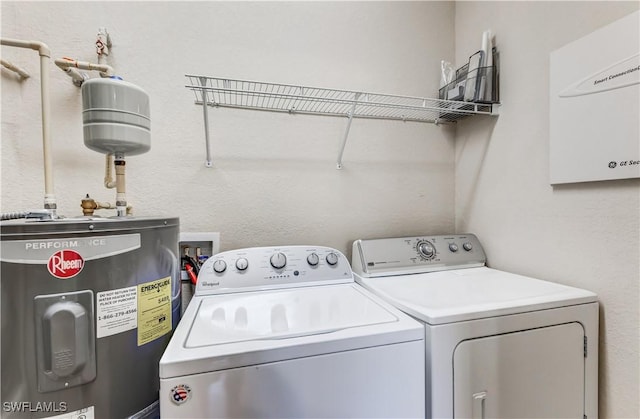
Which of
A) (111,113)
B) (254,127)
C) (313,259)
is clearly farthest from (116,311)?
(254,127)

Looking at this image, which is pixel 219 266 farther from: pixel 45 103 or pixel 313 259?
pixel 45 103

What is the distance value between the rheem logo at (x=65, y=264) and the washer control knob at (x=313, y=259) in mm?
779

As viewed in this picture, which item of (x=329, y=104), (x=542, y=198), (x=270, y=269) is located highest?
(x=329, y=104)

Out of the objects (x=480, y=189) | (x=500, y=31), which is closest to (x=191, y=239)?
(x=480, y=189)

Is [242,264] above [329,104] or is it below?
below

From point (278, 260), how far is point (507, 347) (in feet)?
2.82

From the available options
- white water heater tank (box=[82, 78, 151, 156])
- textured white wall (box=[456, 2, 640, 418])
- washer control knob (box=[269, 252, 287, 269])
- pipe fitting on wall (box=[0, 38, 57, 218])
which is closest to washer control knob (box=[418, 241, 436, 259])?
textured white wall (box=[456, 2, 640, 418])

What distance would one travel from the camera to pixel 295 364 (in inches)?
26.5

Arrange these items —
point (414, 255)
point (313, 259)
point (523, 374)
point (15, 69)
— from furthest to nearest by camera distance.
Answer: point (414, 255) < point (313, 259) < point (15, 69) < point (523, 374)

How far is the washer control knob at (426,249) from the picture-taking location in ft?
4.57

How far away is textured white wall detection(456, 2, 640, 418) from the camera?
921mm

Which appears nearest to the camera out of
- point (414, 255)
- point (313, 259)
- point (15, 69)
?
point (15, 69)

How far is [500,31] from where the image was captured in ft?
4.53

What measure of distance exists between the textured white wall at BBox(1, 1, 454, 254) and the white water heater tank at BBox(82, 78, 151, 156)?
0.48m
